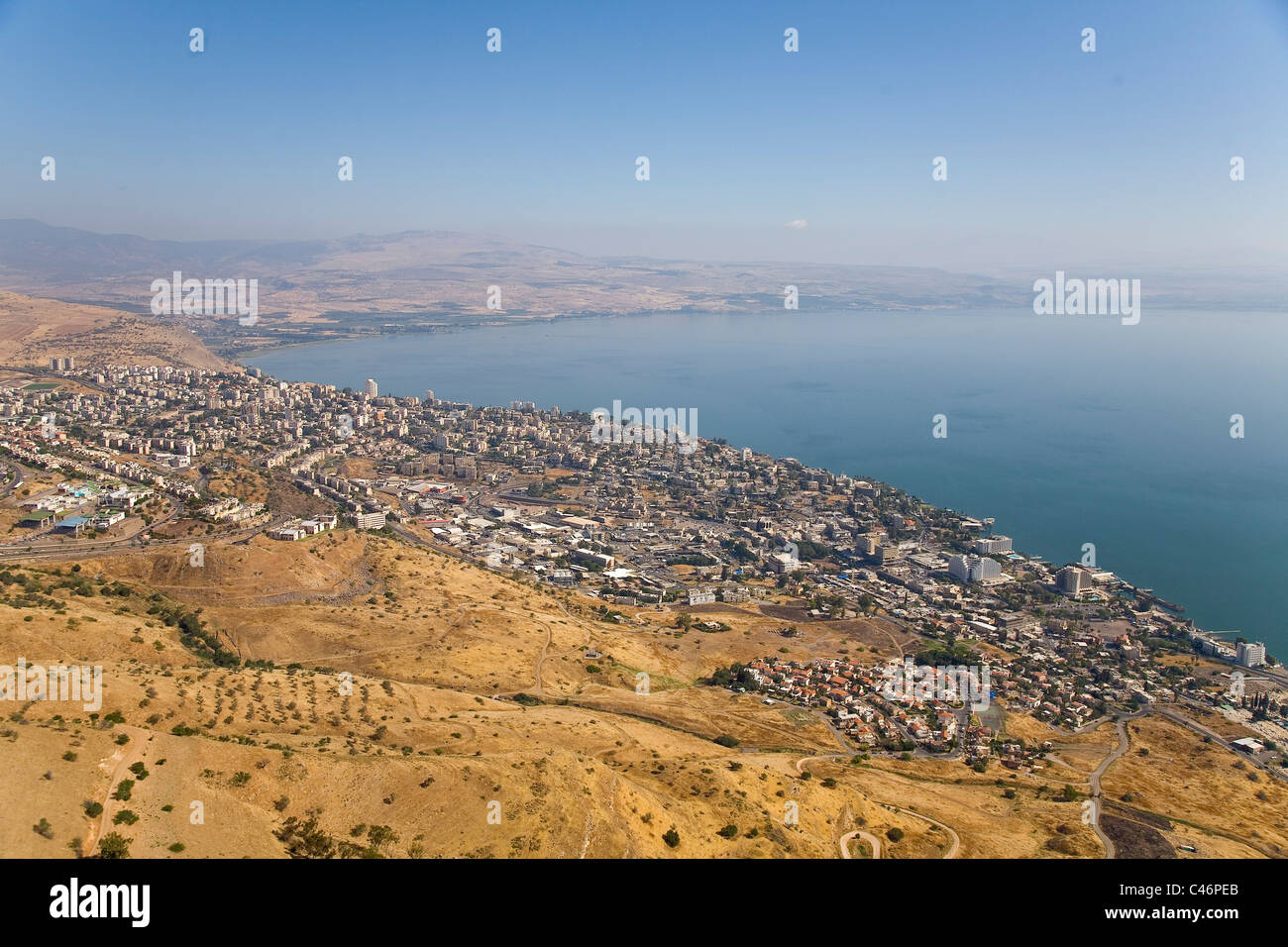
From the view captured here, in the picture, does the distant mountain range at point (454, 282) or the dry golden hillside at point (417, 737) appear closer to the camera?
the dry golden hillside at point (417, 737)

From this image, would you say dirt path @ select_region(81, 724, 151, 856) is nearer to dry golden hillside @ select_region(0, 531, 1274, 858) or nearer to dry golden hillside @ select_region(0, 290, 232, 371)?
dry golden hillside @ select_region(0, 531, 1274, 858)

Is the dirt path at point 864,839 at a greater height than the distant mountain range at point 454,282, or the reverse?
the distant mountain range at point 454,282

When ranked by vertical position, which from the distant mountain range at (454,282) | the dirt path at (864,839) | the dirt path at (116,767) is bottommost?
A: the dirt path at (864,839)

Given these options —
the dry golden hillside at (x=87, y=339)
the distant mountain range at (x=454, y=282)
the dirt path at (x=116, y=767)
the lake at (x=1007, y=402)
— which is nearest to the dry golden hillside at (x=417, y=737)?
the dirt path at (x=116, y=767)

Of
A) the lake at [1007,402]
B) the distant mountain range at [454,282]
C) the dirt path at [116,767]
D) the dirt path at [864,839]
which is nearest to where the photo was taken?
the dirt path at [116,767]

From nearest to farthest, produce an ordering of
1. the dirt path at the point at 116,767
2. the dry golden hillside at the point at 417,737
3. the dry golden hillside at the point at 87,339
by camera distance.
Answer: the dirt path at the point at 116,767, the dry golden hillside at the point at 417,737, the dry golden hillside at the point at 87,339

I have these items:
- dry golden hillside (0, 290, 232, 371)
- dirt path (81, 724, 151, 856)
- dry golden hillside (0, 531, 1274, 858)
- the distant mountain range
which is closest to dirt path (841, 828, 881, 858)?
dry golden hillside (0, 531, 1274, 858)

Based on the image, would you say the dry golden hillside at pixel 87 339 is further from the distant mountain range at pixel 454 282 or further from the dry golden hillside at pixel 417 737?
the dry golden hillside at pixel 417 737
